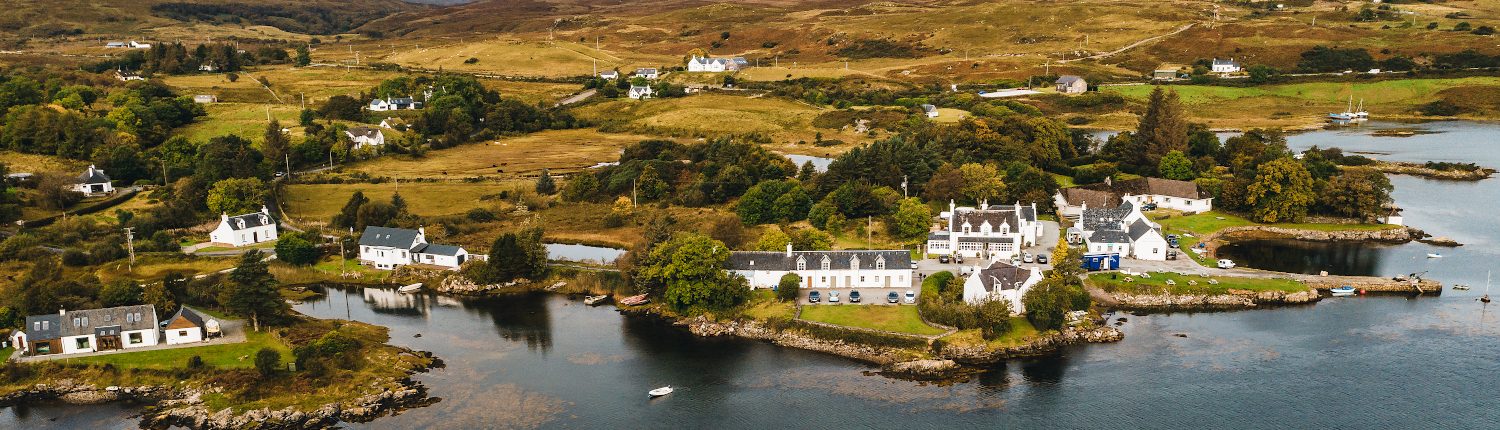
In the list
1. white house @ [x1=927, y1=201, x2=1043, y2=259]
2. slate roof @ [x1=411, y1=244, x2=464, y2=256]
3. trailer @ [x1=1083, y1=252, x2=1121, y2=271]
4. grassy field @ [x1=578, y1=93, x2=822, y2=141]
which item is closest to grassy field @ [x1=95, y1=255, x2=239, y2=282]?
slate roof @ [x1=411, y1=244, x2=464, y2=256]

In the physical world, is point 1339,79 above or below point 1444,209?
above

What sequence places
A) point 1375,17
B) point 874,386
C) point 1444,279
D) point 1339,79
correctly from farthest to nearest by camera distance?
point 1375,17 < point 1339,79 < point 1444,279 < point 874,386

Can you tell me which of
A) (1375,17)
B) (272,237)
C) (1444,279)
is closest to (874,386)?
(1444,279)

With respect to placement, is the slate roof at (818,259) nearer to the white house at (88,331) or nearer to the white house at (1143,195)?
the white house at (1143,195)

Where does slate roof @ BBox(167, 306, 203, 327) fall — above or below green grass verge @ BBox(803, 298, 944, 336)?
above

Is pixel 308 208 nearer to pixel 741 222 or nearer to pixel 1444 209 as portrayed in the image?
pixel 741 222

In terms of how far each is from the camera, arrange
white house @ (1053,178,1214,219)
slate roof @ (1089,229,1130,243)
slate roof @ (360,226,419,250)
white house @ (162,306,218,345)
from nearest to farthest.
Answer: white house @ (162,306,218,345), slate roof @ (1089,229,1130,243), slate roof @ (360,226,419,250), white house @ (1053,178,1214,219)

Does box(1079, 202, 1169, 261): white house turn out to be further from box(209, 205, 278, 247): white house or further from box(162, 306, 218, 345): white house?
box(209, 205, 278, 247): white house

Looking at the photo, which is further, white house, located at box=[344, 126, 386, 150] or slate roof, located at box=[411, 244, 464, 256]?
white house, located at box=[344, 126, 386, 150]
